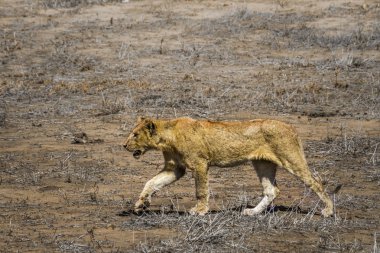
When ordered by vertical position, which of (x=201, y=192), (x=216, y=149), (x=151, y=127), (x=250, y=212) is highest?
(x=151, y=127)

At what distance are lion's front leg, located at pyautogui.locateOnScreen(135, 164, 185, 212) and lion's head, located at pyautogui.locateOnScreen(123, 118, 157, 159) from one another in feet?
1.10

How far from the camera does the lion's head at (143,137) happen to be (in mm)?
9266

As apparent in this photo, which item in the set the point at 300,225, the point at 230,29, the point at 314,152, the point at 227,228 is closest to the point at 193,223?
the point at 227,228

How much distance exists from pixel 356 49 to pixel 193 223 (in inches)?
533

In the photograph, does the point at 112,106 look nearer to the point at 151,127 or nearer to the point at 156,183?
the point at 151,127

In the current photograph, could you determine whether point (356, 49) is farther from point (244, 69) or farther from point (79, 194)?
point (79, 194)

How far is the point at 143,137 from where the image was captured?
9.31 meters

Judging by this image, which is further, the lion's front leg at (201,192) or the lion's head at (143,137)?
the lion's head at (143,137)

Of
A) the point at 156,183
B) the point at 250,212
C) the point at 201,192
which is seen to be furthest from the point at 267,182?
the point at 156,183

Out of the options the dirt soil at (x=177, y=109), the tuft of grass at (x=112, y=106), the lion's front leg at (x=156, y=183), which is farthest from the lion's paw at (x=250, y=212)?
the tuft of grass at (x=112, y=106)

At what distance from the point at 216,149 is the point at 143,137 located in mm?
821

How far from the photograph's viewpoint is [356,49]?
2091 centimetres

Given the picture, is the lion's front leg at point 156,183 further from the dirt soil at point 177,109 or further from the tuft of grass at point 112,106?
the tuft of grass at point 112,106

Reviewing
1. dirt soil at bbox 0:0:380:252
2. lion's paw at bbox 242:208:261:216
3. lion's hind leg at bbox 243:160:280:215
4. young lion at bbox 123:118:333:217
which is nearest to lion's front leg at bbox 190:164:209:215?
young lion at bbox 123:118:333:217
